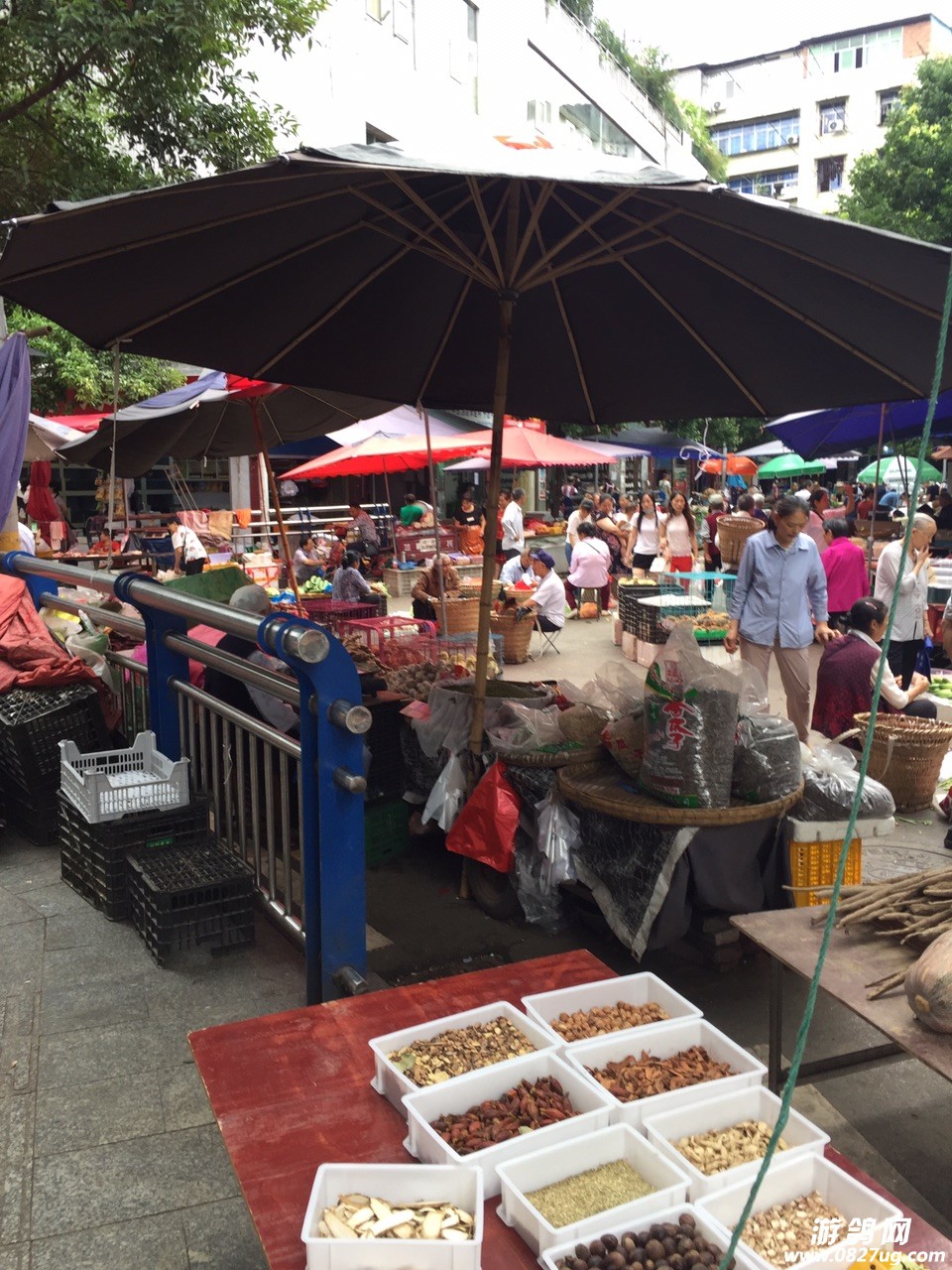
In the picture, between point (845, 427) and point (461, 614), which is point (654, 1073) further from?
point (845, 427)

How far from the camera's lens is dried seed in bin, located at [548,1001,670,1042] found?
106 inches

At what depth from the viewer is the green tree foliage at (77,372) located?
1455cm

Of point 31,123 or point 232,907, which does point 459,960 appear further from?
point 31,123

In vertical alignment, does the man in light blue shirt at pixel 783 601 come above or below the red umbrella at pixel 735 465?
below

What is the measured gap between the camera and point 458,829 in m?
4.72

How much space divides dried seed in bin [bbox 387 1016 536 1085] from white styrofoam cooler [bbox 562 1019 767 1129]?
0.16 m

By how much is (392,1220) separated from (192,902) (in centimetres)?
223

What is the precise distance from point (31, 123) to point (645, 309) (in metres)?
8.04

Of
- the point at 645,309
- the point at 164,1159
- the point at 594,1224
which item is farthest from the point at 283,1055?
the point at 645,309

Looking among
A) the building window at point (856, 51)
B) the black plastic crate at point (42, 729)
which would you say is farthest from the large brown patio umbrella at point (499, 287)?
the building window at point (856, 51)

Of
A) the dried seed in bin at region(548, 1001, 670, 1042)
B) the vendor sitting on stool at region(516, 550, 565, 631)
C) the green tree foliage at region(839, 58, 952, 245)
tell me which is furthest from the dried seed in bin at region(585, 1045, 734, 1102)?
the green tree foliage at region(839, 58, 952, 245)

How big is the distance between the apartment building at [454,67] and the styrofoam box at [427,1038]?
14.6 m

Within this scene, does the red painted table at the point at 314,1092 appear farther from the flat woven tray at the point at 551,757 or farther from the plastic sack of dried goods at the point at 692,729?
the flat woven tray at the point at 551,757

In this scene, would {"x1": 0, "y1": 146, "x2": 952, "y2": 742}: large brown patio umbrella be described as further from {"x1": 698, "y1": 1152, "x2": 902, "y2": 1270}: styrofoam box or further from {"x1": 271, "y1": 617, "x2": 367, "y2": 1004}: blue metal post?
{"x1": 698, "y1": 1152, "x2": 902, "y2": 1270}: styrofoam box
